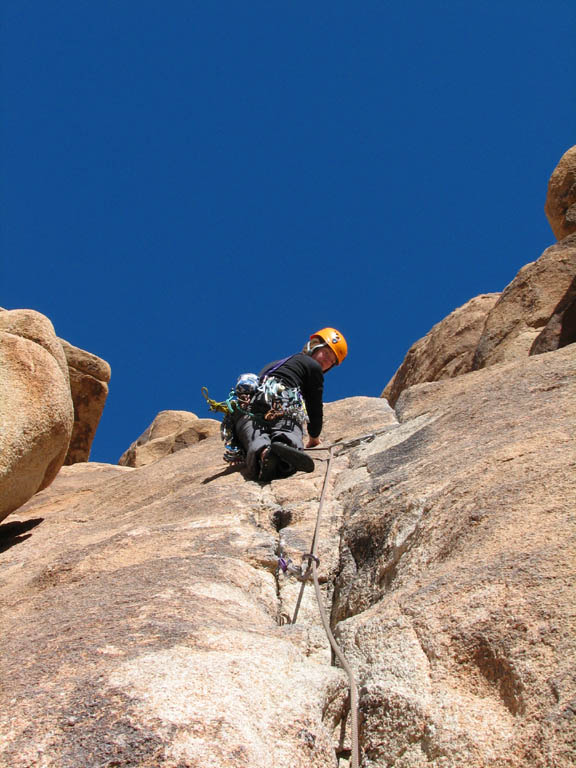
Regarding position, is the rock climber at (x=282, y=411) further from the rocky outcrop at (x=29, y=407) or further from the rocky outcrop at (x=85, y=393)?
the rocky outcrop at (x=85, y=393)

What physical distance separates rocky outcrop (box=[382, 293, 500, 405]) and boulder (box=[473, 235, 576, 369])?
58.2 inches

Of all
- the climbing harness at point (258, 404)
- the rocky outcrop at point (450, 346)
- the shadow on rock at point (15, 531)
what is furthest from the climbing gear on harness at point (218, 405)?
the rocky outcrop at point (450, 346)

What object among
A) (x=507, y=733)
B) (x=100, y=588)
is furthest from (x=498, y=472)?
(x=100, y=588)

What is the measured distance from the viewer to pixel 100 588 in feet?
11.4

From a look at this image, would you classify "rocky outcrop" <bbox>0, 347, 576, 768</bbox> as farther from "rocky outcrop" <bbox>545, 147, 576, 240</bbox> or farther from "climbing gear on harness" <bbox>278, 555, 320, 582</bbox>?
"rocky outcrop" <bbox>545, 147, 576, 240</bbox>

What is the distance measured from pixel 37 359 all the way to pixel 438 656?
4.61 meters

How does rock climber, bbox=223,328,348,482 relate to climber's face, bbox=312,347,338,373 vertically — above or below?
below

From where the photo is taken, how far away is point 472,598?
96.2 inches

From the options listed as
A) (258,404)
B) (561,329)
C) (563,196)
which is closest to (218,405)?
(258,404)

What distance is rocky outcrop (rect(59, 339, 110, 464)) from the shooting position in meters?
12.4

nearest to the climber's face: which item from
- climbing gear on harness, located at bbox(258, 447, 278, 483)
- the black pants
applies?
the black pants

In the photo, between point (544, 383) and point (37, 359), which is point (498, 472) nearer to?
point (544, 383)

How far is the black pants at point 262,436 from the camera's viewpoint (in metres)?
5.96

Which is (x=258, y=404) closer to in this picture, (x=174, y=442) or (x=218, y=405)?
(x=218, y=405)
